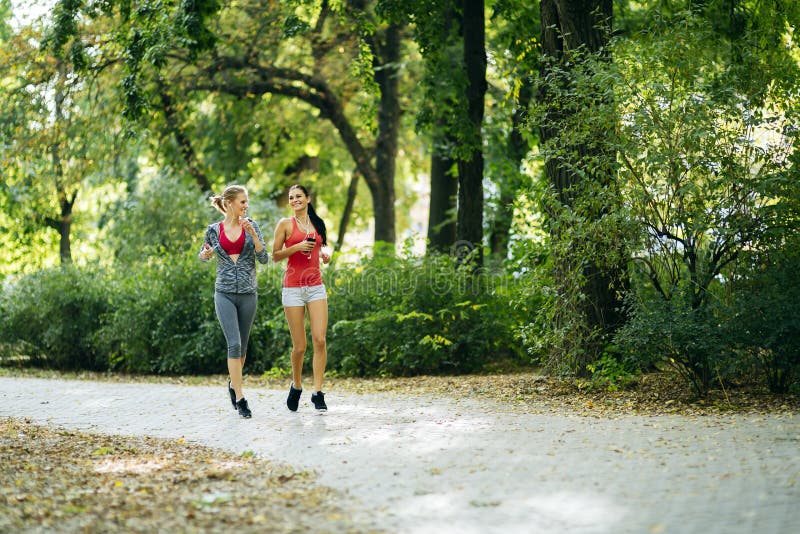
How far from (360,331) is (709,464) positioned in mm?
7788

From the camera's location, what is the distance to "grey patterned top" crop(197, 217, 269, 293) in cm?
898

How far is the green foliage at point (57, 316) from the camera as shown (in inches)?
653

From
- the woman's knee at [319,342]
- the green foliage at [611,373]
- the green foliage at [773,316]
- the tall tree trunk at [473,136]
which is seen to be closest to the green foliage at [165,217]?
the tall tree trunk at [473,136]

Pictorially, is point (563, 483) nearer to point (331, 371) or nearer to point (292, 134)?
point (331, 371)

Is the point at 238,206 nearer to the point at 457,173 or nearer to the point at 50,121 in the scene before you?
the point at 457,173

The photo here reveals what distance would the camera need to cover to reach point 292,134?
25.0 metres

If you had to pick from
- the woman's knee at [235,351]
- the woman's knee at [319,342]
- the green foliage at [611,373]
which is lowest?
the green foliage at [611,373]

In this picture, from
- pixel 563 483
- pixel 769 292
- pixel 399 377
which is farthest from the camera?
pixel 399 377

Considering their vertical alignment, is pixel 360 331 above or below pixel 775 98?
below

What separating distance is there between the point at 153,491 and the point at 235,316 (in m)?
3.33

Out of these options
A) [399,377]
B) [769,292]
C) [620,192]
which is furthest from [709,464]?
[399,377]

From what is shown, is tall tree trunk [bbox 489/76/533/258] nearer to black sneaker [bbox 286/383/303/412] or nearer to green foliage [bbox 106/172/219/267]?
green foliage [bbox 106/172/219/267]

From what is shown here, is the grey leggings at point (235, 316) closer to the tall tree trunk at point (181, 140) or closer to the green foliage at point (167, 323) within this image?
the green foliage at point (167, 323)

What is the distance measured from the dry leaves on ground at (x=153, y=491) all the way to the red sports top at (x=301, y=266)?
1.94 m
